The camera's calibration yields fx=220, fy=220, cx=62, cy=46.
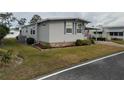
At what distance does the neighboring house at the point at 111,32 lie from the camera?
162ft

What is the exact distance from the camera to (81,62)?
55.1 ft

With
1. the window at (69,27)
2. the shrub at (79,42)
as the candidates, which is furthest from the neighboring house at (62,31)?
the shrub at (79,42)

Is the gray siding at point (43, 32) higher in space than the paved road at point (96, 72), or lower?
higher

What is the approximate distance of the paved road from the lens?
12.3m

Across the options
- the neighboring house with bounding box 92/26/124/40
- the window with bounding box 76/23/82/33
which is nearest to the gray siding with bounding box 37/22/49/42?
the window with bounding box 76/23/82/33

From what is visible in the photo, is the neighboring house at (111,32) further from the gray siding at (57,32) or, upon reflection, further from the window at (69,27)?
the gray siding at (57,32)

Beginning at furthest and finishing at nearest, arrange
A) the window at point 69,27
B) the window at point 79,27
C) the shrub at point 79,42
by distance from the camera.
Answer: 1. the window at point 79,27
2. the window at point 69,27
3. the shrub at point 79,42

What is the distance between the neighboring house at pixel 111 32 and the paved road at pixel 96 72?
Result: 108 ft

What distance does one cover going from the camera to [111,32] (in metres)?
53.0

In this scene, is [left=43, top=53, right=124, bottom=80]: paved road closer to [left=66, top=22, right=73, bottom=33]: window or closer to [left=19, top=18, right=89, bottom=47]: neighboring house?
[left=19, top=18, right=89, bottom=47]: neighboring house

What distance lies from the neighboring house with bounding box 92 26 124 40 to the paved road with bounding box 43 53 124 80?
3288 cm

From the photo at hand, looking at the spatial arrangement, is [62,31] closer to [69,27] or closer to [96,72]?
[69,27]
